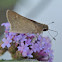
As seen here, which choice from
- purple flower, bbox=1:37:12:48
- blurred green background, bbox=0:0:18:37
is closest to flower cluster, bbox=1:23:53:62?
purple flower, bbox=1:37:12:48

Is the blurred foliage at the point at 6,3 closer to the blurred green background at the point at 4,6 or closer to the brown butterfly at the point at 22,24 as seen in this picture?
the blurred green background at the point at 4,6

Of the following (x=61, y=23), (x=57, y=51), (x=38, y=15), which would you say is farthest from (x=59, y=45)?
(x=38, y=15)

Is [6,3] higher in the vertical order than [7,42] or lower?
higher

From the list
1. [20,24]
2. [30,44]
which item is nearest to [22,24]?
[20,24]

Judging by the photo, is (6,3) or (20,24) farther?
(6,3)

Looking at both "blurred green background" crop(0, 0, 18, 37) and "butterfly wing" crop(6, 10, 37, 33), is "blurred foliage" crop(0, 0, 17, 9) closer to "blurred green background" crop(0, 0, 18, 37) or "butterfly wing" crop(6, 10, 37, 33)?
"blurred green background" crop(0, 0, 18, 37)

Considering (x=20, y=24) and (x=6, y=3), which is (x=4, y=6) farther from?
(x=20, y=24)
